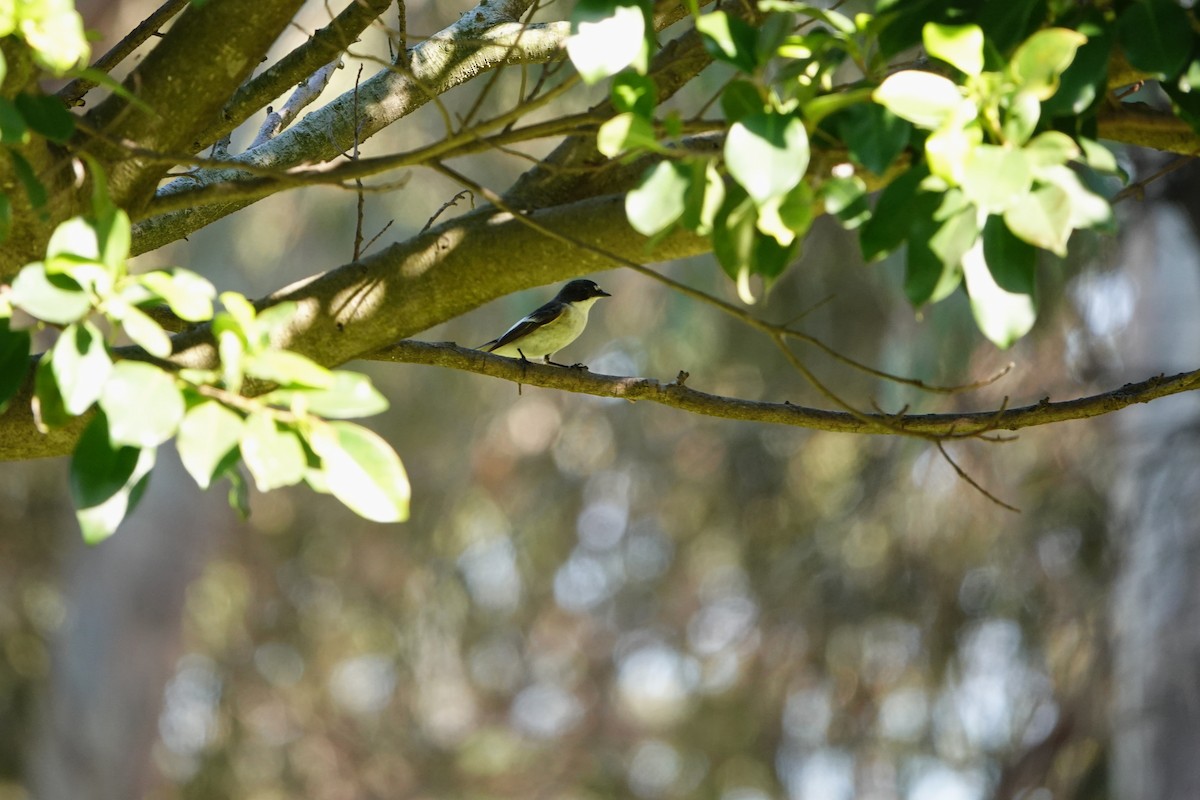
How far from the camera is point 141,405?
136 centimetres

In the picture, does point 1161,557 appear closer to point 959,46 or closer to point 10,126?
point 959,46

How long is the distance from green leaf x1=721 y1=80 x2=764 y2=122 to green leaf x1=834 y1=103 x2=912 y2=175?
0.12 meters

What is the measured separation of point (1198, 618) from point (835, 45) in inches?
290

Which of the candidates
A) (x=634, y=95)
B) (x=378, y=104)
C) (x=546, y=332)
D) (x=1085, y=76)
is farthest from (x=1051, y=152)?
(x=546, y=332)

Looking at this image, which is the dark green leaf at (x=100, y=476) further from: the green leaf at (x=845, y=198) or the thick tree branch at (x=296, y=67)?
the thick tree branch at (x=296, y=67)

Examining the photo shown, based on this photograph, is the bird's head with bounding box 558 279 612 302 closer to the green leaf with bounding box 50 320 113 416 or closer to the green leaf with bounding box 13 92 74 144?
the green leaf with bounding box 13 92 74 144

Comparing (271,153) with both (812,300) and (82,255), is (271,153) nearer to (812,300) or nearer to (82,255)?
(82,255)

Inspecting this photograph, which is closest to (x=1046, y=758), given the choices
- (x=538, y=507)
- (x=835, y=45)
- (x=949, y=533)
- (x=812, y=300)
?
(x=949, y=533)

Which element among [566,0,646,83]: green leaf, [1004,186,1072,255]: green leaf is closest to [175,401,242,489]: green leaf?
[566,0,646,83]: green leaf

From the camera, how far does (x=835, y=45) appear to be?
1635mm

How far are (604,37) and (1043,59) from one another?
501mm

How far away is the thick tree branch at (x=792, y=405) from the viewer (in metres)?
2.58

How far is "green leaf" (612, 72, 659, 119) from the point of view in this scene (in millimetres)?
1556

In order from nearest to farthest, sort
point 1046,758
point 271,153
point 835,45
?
point 835,45
point 271,153
point 1046,758
